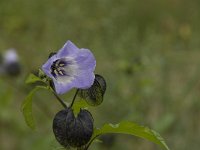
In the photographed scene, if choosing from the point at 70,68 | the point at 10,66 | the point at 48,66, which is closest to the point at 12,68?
the point at 10,66

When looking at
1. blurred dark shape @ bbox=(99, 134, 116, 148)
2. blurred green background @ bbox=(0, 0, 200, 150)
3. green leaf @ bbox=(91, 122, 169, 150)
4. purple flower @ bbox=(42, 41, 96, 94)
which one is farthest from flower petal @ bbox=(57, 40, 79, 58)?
blurred dark shape @ bbox=(99, 134, 116, 148)

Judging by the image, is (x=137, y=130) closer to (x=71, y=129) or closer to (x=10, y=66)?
(x=71, y=129)

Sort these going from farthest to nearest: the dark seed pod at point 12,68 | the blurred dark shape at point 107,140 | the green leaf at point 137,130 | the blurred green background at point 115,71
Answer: the dark seed pod at point 12,68, the blurred green background at point 115,71, the blurred dark shape at point 107,140, the green leaf at point 137,130

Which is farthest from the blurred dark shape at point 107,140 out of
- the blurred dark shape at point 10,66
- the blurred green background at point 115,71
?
the blurred dark shape at point 10,66

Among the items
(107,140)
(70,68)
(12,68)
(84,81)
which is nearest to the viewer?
(84,81)

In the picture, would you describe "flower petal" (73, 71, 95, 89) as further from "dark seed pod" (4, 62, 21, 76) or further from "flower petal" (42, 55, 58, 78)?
"dark seed pod" (4, 62, 21, 76)

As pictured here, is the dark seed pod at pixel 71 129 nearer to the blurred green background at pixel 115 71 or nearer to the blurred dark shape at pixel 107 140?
the blurred green background at pixel 115 71
